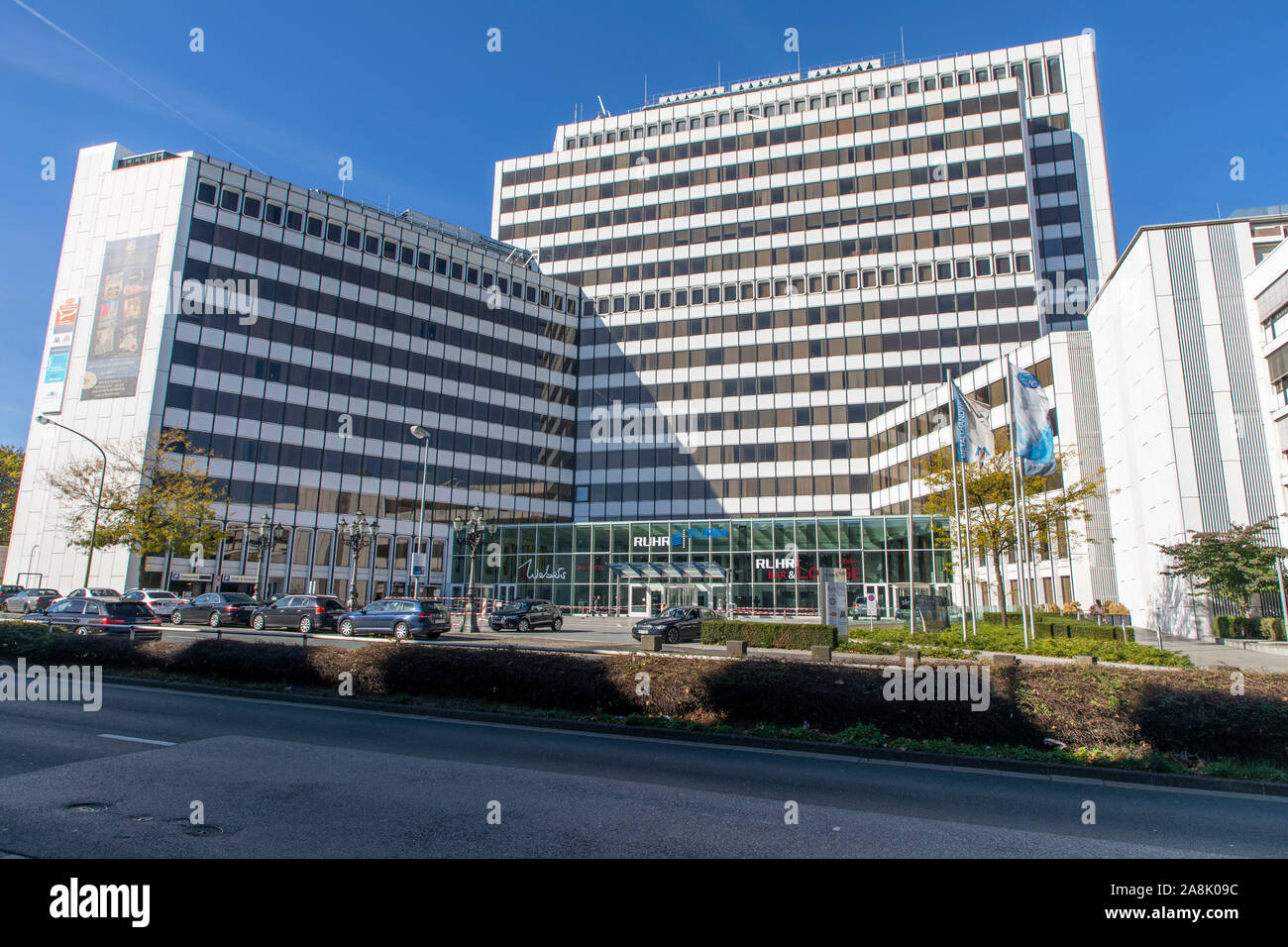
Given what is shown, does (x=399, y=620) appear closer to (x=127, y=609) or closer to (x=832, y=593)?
(x=127, y=609)

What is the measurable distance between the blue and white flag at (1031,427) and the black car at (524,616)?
23891mm

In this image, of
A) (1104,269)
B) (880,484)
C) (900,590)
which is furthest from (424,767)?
(1104,269)

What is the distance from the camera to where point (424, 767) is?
8867 mm

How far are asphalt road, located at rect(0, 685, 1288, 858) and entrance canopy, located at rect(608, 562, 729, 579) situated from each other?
40.1 meters

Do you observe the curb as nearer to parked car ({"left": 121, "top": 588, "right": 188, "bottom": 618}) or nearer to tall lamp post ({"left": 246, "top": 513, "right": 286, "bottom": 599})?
parked car ({"left": 121, "top": 588, "right": 188, "bottom": 618})

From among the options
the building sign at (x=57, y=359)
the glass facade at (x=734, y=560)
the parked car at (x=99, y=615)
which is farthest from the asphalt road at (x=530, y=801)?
the building sign at (x=57, y=359)

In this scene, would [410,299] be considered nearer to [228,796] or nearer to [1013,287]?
[1013,287]

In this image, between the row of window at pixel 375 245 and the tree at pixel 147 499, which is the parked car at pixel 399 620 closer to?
the tree at pixel 147 499

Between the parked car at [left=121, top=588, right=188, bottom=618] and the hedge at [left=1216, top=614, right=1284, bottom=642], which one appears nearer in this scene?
the hedge at [left=1216, top=614, right=1284, bottom=642]

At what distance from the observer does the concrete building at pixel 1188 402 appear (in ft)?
116

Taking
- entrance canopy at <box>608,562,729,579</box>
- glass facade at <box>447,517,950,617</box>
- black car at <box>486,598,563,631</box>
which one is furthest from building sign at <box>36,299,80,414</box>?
entrance canopy at <box>608,562,729,579</box>

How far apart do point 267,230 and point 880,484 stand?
5064 cm

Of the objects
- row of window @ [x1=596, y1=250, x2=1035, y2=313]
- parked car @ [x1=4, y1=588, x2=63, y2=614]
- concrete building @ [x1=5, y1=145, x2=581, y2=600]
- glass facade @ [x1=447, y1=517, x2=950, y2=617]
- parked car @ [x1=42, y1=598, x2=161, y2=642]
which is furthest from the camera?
row of window @ [x1=596, y1=250, x2=1035, y2=313]

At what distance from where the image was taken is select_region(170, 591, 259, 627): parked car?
111ft
